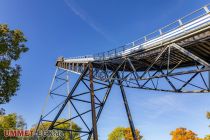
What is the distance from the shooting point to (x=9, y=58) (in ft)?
69.8

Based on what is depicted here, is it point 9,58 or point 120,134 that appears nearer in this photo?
point 9,58

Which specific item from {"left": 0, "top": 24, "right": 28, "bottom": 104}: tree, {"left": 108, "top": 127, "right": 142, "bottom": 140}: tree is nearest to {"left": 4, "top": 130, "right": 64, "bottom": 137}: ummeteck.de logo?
{"left": 0, "top": 24, "right": 28, "bottom": 104}: tree

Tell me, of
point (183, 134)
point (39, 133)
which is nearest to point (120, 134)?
point (183, 134)

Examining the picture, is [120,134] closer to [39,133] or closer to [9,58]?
[39,133]

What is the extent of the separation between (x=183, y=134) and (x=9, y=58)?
50.2 metres

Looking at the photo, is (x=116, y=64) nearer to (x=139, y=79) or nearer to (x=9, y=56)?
(x=139, y=79)

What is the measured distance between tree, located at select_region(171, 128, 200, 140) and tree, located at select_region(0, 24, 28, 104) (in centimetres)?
4818

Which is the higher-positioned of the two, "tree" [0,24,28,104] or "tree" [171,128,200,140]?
"tree" [0,24,28,104]

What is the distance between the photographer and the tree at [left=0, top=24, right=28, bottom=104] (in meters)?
20.2

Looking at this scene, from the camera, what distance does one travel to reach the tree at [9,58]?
2025cm

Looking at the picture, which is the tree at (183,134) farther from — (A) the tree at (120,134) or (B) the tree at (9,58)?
(B) the tree at (9,58)

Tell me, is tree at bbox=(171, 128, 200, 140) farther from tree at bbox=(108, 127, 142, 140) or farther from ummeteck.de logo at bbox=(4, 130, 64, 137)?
ummeteck.de logo at bbox=(4, 130, 64, 137)

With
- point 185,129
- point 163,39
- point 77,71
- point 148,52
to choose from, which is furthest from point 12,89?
point 185,129

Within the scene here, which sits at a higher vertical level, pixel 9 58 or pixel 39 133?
pixel 9 58
